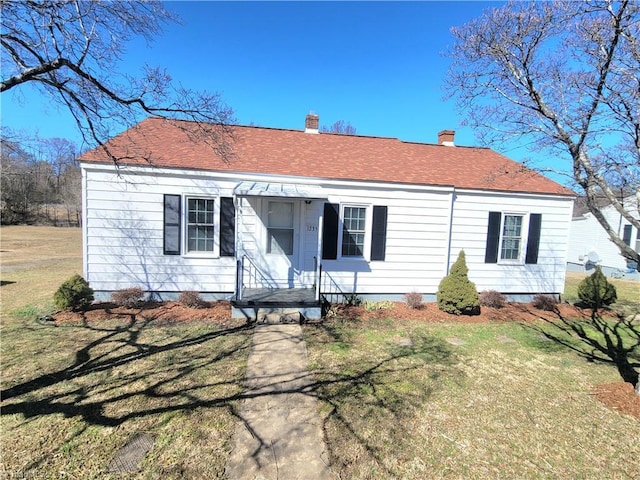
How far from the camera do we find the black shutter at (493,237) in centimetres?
980

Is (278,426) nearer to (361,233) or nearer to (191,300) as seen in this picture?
(191,300)

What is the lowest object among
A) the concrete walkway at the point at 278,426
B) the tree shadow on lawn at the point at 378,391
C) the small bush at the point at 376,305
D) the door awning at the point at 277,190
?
the concrete walkway at the point at 278,426

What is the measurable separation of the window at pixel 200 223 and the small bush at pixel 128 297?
5.06 ft

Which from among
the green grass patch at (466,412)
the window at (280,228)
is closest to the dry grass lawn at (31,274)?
the window at (280,228)

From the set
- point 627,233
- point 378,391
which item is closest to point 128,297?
point 378,391

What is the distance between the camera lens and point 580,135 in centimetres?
461

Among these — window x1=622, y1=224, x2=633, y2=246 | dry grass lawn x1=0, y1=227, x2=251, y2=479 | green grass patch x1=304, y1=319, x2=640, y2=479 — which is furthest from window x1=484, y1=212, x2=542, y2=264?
window x1=622, y1=224, x2=633, y2=246

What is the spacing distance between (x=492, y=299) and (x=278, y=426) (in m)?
7.72

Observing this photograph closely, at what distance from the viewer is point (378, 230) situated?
356 inches

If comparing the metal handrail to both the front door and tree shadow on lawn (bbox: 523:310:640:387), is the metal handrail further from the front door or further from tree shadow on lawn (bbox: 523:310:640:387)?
tree shadow on lawn (bbox: 523:310:640:387)

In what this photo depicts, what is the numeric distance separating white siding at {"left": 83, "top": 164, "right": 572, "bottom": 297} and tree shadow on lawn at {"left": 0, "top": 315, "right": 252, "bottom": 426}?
2.53 metres

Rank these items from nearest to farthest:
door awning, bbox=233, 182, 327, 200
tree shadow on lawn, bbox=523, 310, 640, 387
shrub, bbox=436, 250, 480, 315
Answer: tree shadow on lawn, bbox=523, 310, 640, 387
door awning, bbox=233, 182, 327, 200
shrub, bbox=436, 250, 480, 315

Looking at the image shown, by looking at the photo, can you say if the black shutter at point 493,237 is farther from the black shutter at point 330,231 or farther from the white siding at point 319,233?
the black shutter at point 330,231

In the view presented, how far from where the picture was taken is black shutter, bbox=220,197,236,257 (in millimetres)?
A: 8391
